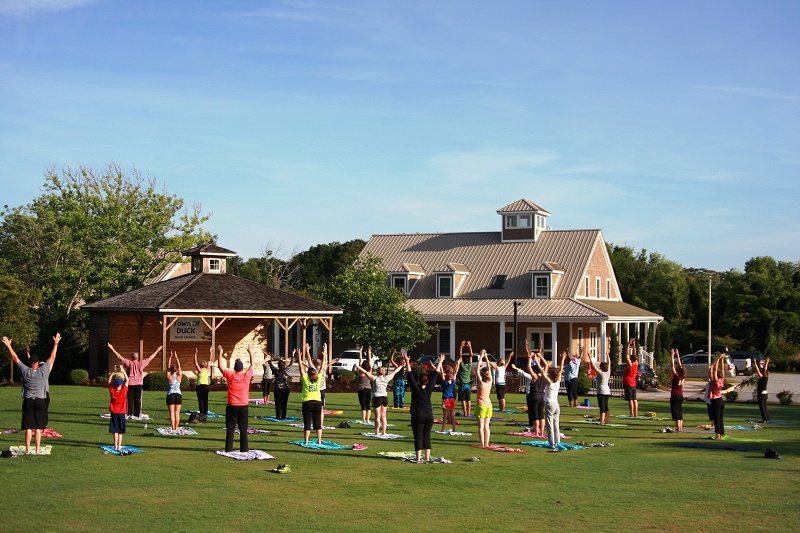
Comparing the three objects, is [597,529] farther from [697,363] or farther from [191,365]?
[697,363]

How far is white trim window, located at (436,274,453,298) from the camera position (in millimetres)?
53562

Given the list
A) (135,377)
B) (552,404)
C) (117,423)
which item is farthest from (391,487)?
(135,377)

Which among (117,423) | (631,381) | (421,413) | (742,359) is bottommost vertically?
(117,423)

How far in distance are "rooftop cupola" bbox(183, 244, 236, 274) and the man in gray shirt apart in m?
27.6

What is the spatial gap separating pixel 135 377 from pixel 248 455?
5.52m

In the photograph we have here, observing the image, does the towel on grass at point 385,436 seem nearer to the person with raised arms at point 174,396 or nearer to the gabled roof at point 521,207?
the person with raised arms at point 174,396

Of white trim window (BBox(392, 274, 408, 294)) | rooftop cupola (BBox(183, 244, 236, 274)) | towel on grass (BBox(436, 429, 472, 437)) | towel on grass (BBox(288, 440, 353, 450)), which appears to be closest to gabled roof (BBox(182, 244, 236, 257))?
rooftop cupola (BBox(183, 244, 236, 274))

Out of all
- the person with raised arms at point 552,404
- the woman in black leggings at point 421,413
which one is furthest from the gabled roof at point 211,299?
the woman in black leggings at point 421,413

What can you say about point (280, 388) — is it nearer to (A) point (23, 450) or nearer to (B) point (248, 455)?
(B) point (248, 455)

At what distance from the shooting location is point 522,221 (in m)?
56.1

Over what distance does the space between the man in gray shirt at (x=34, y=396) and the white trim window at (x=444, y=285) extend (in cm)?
3828

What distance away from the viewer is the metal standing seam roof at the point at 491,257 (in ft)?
171

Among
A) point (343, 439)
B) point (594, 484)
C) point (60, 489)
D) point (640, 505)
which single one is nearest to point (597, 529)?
point (640, 505)

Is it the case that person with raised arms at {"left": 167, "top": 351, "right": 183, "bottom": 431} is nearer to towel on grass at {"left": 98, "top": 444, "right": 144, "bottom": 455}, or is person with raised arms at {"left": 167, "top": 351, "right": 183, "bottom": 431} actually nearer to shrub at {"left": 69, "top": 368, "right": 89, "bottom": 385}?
towel on grass at {"left": 98, "top": 444, "right": 144, "bottom": 455}
